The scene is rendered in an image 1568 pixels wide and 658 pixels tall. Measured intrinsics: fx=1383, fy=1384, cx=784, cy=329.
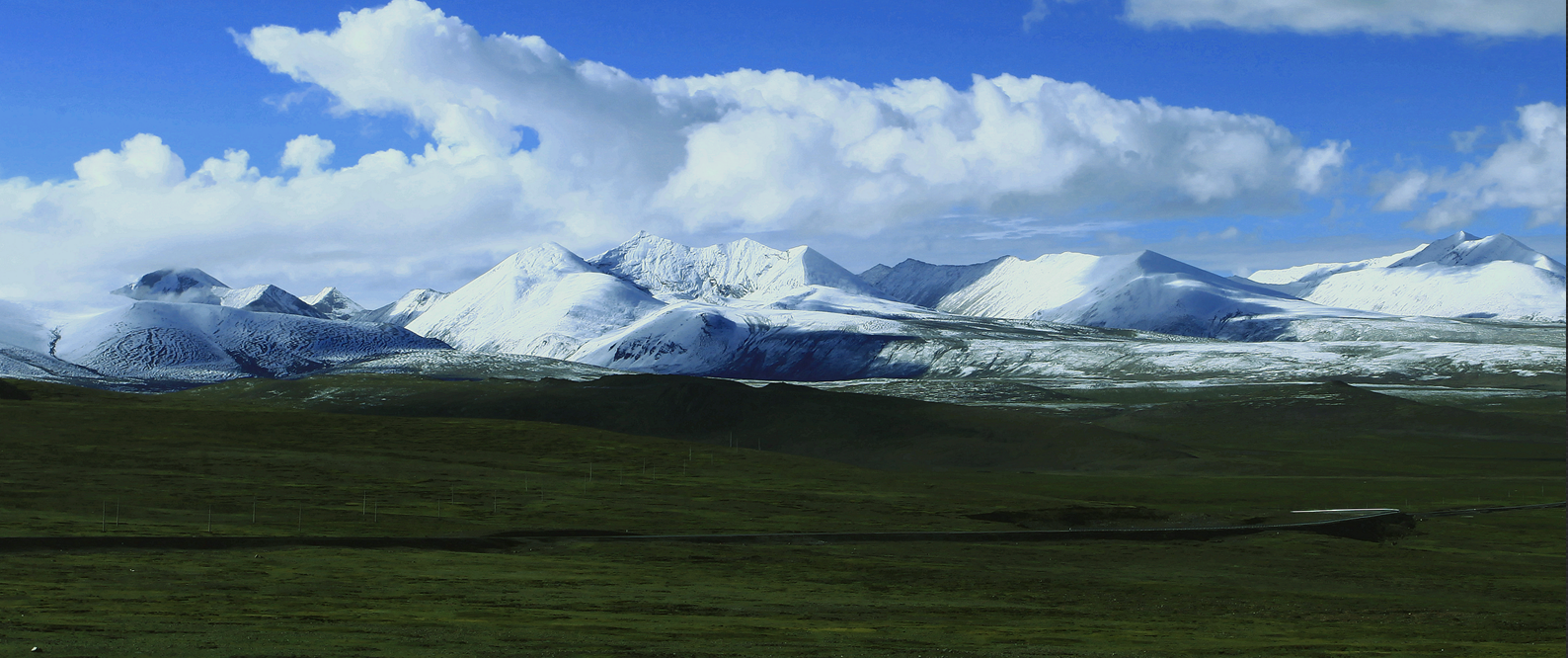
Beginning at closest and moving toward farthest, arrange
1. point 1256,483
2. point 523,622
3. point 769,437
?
point 523,622 → point 1256,483 → point 769,437

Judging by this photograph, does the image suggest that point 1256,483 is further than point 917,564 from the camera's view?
Yes

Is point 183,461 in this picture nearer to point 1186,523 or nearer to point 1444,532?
point 1186,523

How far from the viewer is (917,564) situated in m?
77.8

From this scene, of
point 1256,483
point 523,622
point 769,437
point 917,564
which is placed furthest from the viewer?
point 769,437

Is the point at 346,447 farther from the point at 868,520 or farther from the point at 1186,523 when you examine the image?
the point at 1186,523

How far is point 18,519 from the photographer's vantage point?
Result: 8100cm

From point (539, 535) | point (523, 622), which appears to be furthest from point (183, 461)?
point (523, 622)

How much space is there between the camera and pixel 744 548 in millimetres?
83062

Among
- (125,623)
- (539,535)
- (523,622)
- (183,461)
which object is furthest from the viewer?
(183,461)

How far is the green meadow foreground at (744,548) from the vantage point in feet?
162

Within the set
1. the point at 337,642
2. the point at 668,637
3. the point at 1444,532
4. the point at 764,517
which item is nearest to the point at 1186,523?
the point at 1444,532

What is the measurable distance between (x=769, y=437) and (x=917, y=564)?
348 ft

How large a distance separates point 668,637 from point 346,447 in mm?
98243

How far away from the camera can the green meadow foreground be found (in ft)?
162
